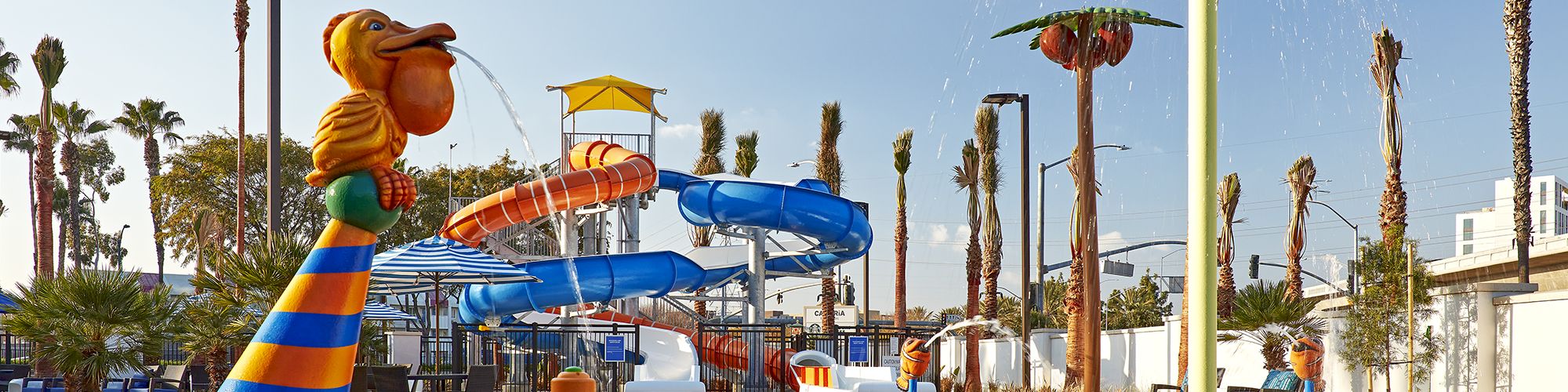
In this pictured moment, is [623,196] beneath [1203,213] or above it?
above

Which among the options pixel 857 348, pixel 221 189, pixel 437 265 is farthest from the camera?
pixel 221 189

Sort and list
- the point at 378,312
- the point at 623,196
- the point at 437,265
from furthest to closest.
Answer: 1. the point at 623,196
2. the point at 378,312
3. the point at 437,265

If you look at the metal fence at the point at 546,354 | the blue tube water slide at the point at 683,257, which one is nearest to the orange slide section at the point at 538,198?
the blue tube water slide at the point at 683,257

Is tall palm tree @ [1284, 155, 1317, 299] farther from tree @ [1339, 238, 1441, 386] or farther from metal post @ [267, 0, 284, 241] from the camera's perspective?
metal post @ [267, 0, 284, 241]

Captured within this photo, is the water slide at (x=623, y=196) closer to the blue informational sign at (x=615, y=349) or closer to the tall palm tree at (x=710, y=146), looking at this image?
the blue informational sign at (x=615, y=349)

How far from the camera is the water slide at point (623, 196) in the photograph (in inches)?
812

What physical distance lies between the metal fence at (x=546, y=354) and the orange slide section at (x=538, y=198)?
75.1 inches

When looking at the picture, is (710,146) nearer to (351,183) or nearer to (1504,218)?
(351,183)

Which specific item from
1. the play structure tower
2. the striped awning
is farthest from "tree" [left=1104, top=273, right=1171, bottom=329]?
the play structure tower

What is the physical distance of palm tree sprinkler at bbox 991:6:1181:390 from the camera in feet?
55.8

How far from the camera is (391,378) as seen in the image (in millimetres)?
11078

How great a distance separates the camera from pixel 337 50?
18.5 ft

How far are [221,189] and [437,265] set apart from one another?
33454 mm

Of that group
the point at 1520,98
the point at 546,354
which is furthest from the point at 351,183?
the point at 1520,98
